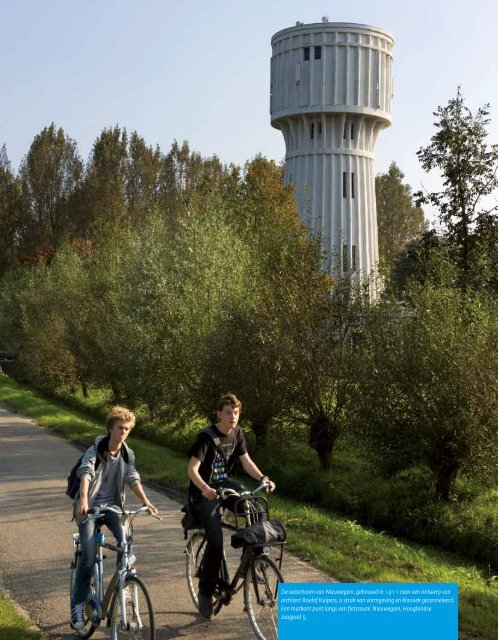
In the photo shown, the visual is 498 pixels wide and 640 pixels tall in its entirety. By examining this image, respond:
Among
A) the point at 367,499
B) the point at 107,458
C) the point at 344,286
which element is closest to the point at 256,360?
the point at 344,286

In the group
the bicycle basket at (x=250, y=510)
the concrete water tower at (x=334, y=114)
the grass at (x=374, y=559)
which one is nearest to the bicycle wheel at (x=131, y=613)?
the bicycle basket at (x=250, y=510)

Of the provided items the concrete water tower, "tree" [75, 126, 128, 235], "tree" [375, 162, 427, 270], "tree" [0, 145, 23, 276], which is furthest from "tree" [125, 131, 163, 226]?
the concrete water tower

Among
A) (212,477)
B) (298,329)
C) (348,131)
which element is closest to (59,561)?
(212,477)

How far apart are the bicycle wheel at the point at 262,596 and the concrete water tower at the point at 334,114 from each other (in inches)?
1439

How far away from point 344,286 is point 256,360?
105 inches

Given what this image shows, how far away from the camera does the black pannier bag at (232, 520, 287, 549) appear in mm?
7133

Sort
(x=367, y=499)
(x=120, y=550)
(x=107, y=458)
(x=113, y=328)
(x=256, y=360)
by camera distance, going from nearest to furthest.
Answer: (x=120, y=550)
(x=107, y=458)
(x=367, y=499)
(x=256, y=360)
(x=113, y=328)

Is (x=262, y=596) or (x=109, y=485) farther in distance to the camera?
(x=109, y=485)

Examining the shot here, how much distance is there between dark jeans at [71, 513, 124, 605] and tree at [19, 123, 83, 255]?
6289 cm

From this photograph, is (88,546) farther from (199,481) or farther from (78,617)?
(199,481)

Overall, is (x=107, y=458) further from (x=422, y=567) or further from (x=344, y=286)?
(x=344, y=286)

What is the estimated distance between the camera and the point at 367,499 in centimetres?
1814

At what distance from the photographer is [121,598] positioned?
6.81 meters

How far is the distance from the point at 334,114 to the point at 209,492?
127ft
